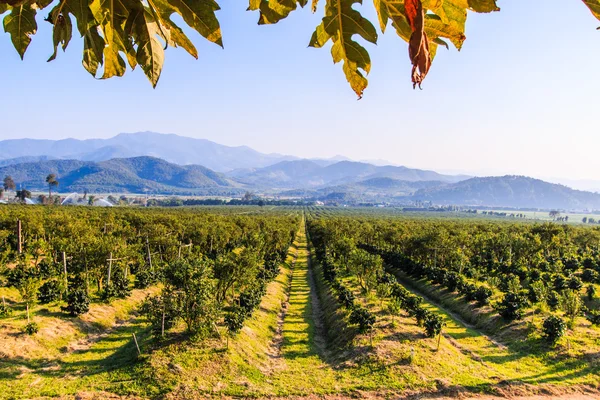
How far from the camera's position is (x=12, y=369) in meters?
11.8

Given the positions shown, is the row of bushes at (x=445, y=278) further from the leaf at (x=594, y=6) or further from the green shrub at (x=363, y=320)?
the leaf at (x=594, y=6)

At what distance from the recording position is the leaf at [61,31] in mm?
1115

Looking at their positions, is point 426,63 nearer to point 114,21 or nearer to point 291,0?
point 291,0

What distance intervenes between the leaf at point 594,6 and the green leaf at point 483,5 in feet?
0.59

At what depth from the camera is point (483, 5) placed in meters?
0.85

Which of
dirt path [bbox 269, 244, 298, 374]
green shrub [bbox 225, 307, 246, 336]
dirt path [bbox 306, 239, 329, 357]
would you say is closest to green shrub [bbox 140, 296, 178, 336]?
green shrub [bbox 225, 307, 246, 336]

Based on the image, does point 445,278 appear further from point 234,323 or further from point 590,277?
point 234,323

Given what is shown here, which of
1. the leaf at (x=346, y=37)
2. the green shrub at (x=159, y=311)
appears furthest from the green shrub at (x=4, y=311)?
the leaf at (x=346, y=37)

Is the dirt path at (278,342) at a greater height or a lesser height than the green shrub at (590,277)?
lesser

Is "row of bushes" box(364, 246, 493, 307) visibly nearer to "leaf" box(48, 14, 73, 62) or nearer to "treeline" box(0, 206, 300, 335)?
"treeline" box(0, 206, 300, 335)

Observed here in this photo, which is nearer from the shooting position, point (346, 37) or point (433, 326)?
point (346, 37)

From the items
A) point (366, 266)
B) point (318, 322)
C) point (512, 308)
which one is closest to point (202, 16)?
point (318, 322)

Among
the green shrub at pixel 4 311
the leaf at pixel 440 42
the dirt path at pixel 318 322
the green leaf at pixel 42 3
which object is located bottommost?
the dirt path at pixel 318 322

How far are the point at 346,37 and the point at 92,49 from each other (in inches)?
33.9
